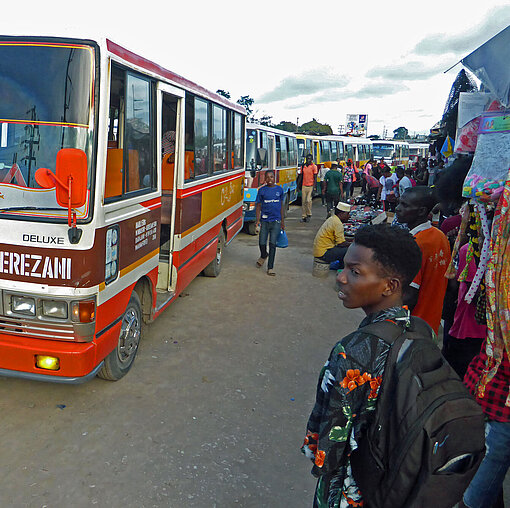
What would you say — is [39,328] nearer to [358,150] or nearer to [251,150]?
[251,150]

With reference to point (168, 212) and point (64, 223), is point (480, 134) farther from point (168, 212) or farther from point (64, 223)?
point (168, 212)

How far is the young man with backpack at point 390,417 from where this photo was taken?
4.27 feet

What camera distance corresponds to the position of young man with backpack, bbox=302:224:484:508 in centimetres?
130

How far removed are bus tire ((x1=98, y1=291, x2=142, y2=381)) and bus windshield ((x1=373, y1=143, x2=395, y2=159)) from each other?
30167 millimetres

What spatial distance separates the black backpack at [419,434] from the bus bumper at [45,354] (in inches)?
95.2

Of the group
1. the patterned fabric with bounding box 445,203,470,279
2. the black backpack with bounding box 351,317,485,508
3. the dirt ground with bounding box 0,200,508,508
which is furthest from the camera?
the dirt ground with bounding box 0,200,508,508

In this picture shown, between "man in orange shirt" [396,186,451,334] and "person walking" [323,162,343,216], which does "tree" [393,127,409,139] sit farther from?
"man in orange shirt" [396,186,451,334]

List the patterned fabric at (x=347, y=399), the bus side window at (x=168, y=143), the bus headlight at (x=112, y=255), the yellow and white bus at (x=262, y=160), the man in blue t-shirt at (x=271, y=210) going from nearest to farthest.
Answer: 1. the patterned fabric at (x=347, y=399)
2. the bus headlight at (x=112, y=255)
3. the bus side window at (x=168, y=143)
4. the man in blue t-shirt at (x=271, y=210)
5. the yellow and white bus at (x=262, y=160)

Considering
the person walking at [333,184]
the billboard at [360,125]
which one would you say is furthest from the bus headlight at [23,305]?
the billboard at [360,125]

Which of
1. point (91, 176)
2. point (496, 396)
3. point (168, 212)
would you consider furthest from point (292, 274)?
point (496, 396)

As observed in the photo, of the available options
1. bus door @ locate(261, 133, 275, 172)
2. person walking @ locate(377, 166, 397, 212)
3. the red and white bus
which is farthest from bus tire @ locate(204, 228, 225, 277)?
person walking @ locate(377, 166, 397, 212)

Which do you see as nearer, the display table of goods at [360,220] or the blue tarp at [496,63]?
the blue tarp at [496,63]

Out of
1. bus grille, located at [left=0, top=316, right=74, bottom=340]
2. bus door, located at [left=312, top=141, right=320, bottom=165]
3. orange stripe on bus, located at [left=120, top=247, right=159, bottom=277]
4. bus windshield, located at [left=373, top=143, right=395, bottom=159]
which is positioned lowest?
bus grille, located at [left=0, top=316, right=74, bottom=340]

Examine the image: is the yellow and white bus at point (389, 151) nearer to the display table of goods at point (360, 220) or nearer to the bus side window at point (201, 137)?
the display table of goods at point (360, 220)
